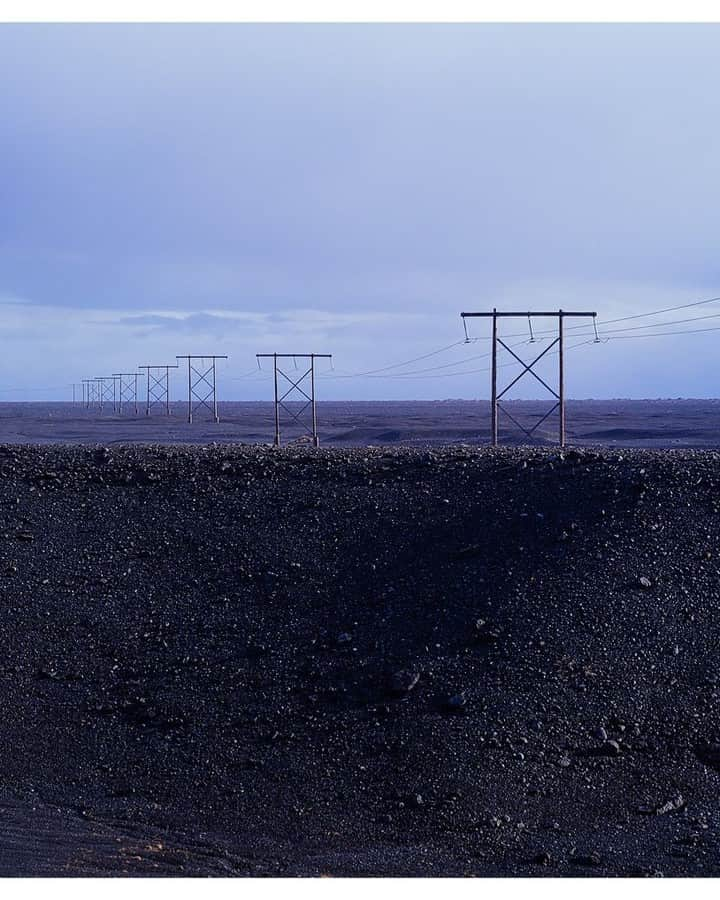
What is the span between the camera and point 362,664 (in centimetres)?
1226

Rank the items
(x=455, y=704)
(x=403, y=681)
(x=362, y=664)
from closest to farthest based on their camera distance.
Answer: (x=455, y=704)
(x=403, y=681)
(x=362, y=664)

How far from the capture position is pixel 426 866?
9055mm

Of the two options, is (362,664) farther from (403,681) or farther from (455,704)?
(455,704)

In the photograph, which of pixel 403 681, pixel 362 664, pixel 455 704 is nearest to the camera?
pixel 455 704

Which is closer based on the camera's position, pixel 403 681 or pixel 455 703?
pixel 455 703

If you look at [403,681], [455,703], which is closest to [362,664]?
[403,681]

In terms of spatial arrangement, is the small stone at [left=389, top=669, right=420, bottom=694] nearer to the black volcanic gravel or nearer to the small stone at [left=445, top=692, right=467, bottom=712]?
the black volcanic gravel

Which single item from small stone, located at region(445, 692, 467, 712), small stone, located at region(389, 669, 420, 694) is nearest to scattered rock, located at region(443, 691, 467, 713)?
small stone, located at region(445, 692, 467, 712)

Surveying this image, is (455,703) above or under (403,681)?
under

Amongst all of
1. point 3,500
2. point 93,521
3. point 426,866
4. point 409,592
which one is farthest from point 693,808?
point 3,500

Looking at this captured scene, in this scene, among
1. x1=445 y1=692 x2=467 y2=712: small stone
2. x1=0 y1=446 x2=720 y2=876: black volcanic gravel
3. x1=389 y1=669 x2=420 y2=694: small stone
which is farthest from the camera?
x1=389 y1=669 x2=420 y2=694: small stone

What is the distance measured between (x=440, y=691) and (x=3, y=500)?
8.03 meters

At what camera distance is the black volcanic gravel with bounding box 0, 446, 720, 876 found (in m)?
9.78

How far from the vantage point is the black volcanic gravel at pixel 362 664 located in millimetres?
9781
